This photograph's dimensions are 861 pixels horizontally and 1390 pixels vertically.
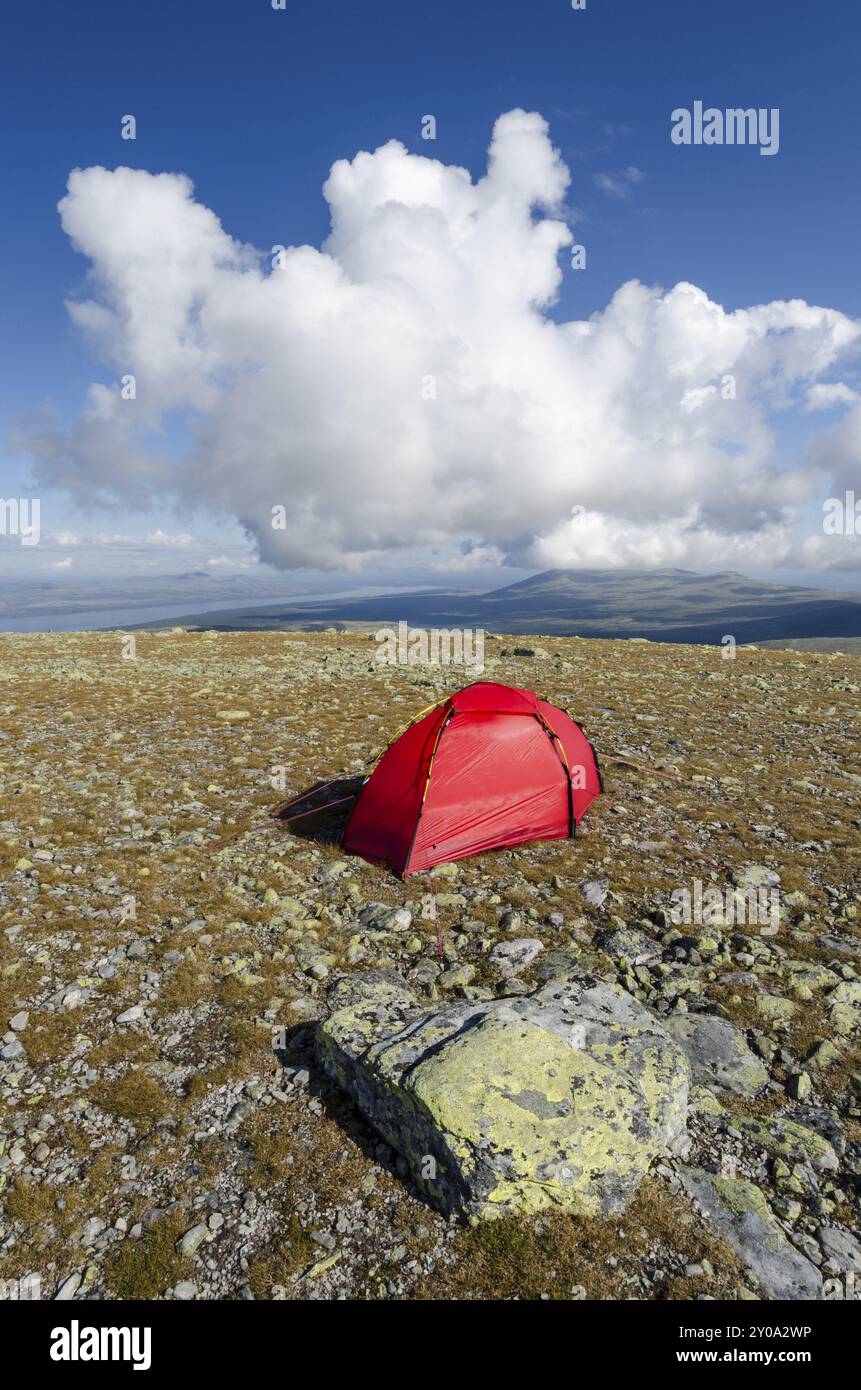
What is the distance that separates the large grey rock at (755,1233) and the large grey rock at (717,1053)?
1237mm

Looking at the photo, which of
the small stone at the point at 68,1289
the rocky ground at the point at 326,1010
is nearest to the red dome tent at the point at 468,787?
the rocky ground at the point at 326,1010

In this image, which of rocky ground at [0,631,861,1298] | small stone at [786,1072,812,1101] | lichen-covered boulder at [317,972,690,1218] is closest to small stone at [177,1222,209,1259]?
rocky ground at [0,631,861,1298]

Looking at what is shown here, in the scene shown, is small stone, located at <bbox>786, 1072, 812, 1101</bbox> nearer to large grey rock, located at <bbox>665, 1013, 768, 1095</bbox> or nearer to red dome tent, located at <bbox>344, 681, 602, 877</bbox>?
large grey rock, located at <bbox>665, 1013, 768, 1095</bbox>

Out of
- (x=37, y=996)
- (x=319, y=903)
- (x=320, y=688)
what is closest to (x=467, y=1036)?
(x=319, y=903)

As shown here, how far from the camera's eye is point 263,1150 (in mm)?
5855

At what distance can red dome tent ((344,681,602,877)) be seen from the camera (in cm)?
1167

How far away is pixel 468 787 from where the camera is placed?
12.1 meters

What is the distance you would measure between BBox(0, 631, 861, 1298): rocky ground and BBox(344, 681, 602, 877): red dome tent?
1.79 feet

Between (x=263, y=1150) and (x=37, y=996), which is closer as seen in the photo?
(x=263, y=1150)

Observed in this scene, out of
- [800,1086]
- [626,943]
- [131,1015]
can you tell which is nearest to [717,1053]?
[800,1086]

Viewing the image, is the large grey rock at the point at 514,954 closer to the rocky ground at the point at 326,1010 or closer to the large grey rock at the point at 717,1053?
the rocky ground at the point at 326,1010

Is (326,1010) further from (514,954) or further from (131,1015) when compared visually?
(514,954)
